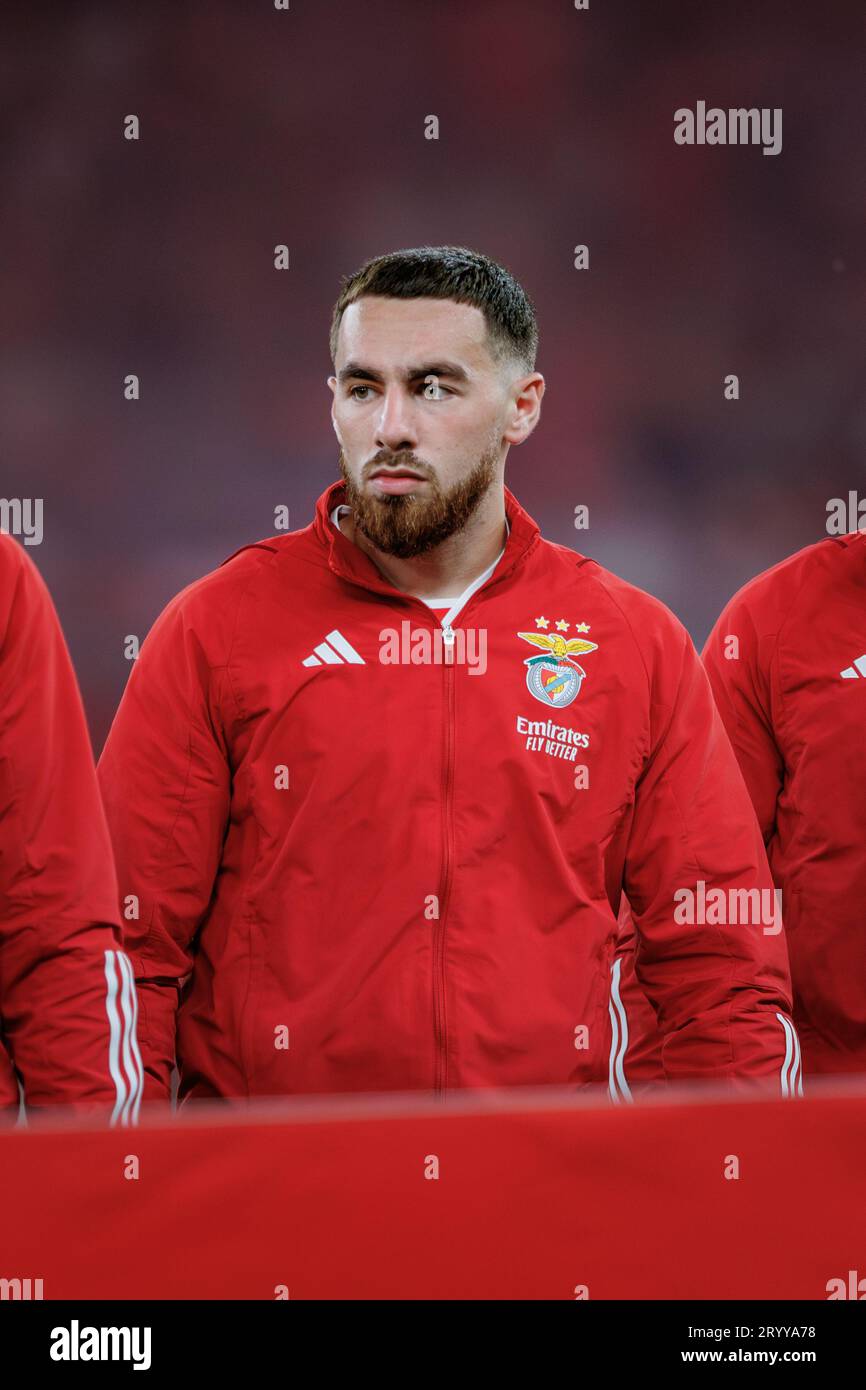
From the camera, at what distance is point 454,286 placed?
1.80m

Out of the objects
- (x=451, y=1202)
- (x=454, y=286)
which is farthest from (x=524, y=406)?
(x=451, y=1202)

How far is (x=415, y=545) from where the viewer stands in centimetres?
178

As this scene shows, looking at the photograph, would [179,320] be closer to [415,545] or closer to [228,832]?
[415,545]

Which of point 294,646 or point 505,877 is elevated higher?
point 294,646

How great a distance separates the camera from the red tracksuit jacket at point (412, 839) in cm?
166

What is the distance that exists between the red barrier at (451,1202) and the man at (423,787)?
1.60 feet

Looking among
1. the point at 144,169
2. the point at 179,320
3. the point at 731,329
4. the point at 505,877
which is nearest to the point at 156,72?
the point at 144,169

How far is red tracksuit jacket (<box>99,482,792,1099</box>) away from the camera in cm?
166

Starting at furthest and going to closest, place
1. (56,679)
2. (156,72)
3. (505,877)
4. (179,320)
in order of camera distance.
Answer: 1. (179,320)
2. (156,72)
3. (505,877)
4. (56,679)

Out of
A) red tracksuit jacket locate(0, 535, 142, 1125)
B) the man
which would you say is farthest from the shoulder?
red tracksuit jacket locate(0, 535, 142, 1125)

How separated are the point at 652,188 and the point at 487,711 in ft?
3.33

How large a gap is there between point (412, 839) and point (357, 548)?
0.37 metres

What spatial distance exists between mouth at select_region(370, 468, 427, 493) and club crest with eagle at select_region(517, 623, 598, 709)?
0.21 metres

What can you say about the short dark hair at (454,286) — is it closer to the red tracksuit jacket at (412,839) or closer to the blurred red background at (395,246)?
the red tracksuit jacket at (412,839)
